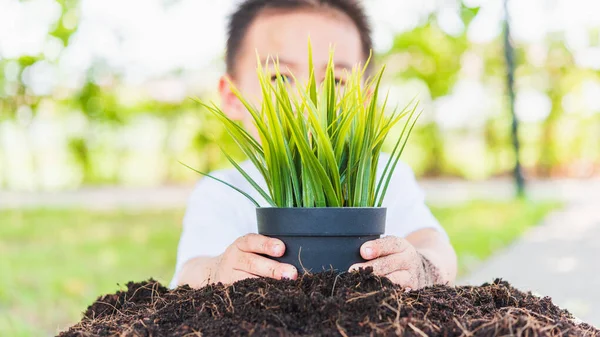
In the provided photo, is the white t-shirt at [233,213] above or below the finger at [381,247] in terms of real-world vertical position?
above

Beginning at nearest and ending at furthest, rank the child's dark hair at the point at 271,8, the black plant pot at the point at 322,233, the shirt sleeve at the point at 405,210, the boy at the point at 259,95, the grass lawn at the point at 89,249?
the black plant pot at the point at 322,233 < the boy at the point at 259,95 < the shirt sleeve at the point at 405,210 < the child's dark hair at the point at 271,8 < the grass lawn at the point at 89,249

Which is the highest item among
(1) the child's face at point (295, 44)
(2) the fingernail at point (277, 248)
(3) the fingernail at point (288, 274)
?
(1) the child's face at point (295, 44)

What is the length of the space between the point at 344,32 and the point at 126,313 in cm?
142

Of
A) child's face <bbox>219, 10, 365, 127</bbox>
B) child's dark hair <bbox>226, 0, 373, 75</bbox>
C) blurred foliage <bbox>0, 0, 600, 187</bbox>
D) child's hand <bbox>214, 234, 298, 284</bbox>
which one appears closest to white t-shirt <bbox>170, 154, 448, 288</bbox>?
child's face <bbox>219, 10, 365, 127</bbox>

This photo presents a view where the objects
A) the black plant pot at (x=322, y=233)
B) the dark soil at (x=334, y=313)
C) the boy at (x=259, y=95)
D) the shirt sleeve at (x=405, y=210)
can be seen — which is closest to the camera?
the dark soil at (x=334, y=313)

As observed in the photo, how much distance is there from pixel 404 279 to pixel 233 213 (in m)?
1.21

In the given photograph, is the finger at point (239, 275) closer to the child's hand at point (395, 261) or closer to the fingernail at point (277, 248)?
the fingernail at point (277, 248)

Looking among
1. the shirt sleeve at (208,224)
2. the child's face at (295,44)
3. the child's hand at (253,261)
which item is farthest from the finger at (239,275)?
the child's face at (295,44)

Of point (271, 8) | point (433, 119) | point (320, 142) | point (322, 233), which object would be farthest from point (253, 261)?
point (433, 119)

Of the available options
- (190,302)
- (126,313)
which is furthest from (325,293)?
(126,313)

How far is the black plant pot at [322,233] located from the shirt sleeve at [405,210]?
3.65 ft

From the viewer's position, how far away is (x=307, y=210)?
1.15m

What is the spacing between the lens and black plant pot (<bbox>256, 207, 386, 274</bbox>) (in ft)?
3.78

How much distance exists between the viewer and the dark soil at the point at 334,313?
1020 mm
